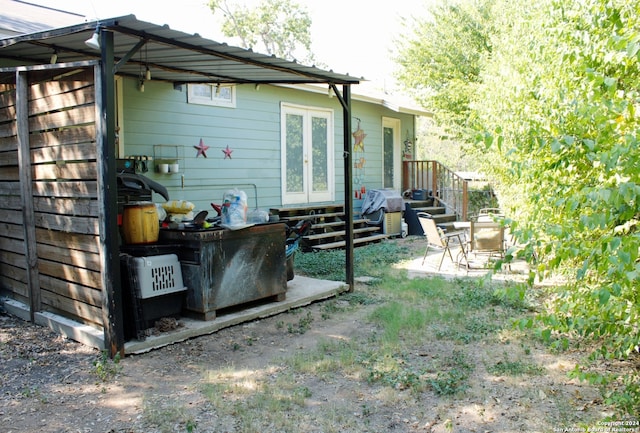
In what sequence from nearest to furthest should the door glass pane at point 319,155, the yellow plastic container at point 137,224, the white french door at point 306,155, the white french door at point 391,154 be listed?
the yellow plastic container at point 137,224 → the white french door at point 306,155 → the door glass pane at point 319,155 → the white french door at point 391,154

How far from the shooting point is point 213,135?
27.3ft

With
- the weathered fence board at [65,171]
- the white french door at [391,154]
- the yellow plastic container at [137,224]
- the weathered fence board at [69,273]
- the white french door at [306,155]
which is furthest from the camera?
the white french door at [391,154]

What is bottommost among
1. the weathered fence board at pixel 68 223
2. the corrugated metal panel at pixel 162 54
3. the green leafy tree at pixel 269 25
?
the weathered fence board at pixel 68 223

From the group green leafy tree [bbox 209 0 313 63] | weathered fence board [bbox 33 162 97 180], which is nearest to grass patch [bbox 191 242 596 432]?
weathered fence board [bbox 33 162 97 180]

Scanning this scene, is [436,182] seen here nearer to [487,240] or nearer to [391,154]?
[391,154]

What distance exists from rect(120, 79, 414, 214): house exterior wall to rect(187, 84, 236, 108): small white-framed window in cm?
7

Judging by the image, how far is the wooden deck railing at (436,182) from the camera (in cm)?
1329

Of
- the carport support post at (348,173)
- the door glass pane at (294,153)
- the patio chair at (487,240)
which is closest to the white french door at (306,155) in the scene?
the door glass pane at (294,153)

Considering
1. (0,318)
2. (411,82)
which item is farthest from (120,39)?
(411,82)

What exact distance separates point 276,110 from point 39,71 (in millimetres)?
5187

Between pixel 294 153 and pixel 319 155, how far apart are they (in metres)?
0.81

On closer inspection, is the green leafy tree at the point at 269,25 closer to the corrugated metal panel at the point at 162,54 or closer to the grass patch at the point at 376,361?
the corrugated metal panel at the point at 162,54

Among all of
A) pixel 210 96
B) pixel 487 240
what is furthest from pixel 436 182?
pixel 210 96

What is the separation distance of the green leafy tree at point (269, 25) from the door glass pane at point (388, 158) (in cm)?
1742
